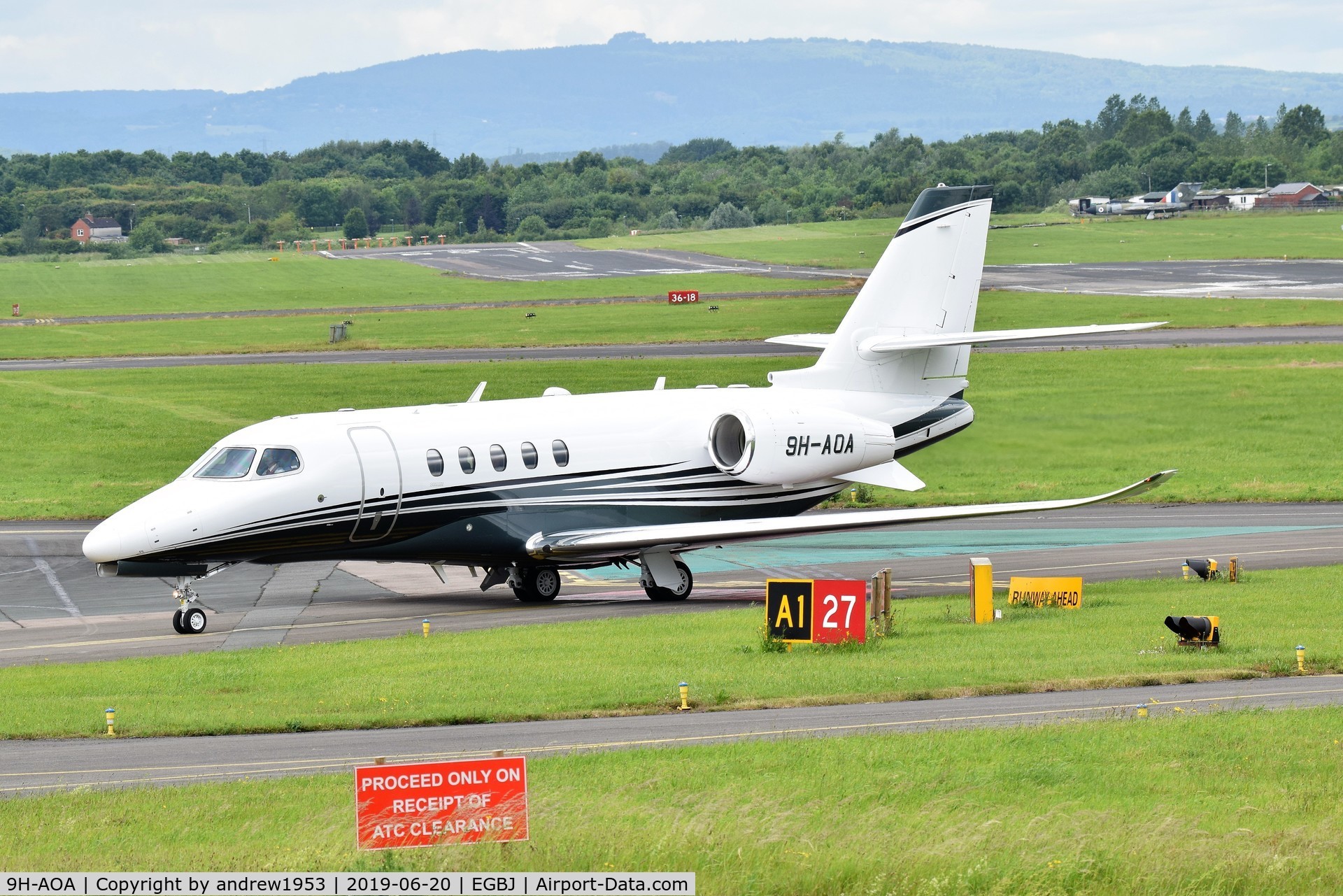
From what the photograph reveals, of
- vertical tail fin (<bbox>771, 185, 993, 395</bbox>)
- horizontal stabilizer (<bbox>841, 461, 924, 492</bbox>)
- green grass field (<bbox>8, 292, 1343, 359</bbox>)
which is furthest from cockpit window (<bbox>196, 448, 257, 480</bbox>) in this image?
green grass field (<bbox>8, 292, 1343, 359</bbox>)

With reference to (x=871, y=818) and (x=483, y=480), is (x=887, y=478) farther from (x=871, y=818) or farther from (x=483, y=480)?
(x=871, y=818)

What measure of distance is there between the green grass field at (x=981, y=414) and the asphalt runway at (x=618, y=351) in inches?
126

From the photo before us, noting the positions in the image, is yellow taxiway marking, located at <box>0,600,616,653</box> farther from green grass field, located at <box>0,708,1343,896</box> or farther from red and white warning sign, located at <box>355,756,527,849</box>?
red and white warning sign, located at <box>355,756,527,849</box>

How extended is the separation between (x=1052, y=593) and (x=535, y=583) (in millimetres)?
10856

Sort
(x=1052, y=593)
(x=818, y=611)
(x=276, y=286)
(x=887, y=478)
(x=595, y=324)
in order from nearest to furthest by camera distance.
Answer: (x=818, y=611) < (x=1052, y=593) < (x=887, y=478) < (x=595, y=324) < (x=276, y=286)

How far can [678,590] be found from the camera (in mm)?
33125

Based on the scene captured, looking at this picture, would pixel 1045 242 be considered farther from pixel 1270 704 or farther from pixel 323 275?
pixel 1270 704

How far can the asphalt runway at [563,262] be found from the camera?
136 metres

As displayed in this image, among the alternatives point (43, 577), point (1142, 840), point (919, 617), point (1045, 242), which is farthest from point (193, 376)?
point (1045, 242)

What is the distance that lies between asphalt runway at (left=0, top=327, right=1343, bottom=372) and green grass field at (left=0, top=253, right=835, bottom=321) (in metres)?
33.5

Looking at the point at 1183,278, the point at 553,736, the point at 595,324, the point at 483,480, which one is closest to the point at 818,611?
the point at 553,736

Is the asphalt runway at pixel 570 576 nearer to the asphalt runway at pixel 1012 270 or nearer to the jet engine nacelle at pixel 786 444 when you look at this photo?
the jet engine nacelle at pixel 786 444

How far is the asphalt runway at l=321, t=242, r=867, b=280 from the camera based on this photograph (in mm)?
136125

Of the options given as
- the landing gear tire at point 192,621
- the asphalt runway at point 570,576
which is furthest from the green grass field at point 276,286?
the landing gear tire at point 192,621
